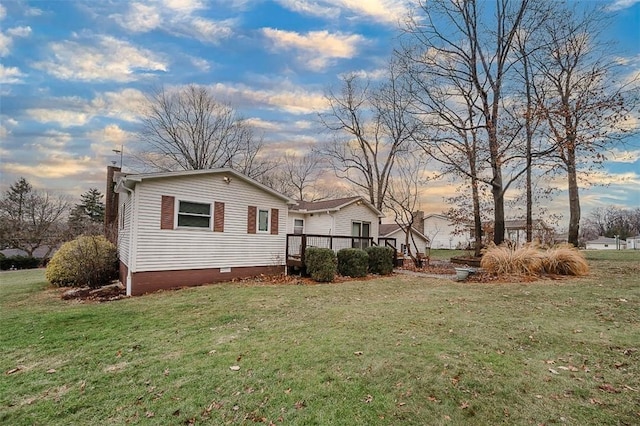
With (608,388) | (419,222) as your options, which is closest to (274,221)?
(608,388)

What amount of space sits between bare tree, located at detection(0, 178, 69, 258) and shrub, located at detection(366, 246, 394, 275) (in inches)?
984

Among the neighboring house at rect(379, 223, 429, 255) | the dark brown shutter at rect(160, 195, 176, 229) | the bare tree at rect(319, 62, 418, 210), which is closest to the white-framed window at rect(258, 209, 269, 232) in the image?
the dark brown shutter at rect(160, 195, 176, 229)

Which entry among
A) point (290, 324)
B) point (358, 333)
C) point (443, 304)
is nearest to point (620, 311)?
point (443, 304)

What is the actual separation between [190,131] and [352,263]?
21966mm

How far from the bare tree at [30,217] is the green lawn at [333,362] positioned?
84.3 feet

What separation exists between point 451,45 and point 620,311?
585 inches

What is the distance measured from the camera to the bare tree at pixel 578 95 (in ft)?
39.1

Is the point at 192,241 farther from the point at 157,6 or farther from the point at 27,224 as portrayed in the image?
the point at 27,224

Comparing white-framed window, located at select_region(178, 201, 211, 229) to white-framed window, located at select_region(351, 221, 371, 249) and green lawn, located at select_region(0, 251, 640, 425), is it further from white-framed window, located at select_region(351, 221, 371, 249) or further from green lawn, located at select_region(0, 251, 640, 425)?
white-framed window, located at select_region(351, 221, 371, 249)

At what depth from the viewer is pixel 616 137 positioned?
1198cm

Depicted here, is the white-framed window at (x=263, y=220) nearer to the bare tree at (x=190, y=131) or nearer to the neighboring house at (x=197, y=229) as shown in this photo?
the neighboring house at (x=197, y=229)

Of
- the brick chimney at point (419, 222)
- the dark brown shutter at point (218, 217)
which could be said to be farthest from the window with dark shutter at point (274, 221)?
the brick chimney at point (419, 222)

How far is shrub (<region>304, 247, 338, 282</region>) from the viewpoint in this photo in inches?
447

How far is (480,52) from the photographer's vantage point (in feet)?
53.4
